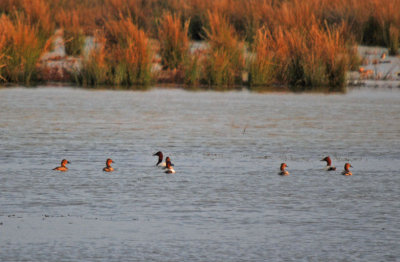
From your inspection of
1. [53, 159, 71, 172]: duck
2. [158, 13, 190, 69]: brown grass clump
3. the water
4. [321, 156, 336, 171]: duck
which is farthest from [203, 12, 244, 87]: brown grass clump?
[53, 159, 71, 172]: duck

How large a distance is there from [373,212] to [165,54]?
16001mm

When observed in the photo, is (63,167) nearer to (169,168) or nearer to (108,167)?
(108,167)

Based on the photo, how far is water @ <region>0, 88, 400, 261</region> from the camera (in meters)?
8.33

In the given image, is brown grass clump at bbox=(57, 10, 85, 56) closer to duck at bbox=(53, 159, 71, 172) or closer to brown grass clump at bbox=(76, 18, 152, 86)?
brown grass clump at bbox=(76, 18, 152, 86)

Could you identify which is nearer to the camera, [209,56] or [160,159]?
[160,159]

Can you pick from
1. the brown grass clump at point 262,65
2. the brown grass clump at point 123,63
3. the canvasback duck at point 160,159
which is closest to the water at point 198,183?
the canvasback duck at point 160,159

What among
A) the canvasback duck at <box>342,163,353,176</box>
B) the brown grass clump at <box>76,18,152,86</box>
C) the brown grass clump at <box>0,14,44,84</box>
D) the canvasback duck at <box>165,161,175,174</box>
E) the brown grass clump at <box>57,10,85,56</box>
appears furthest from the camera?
the brown grass clump at <box>57,10,85,56</box>

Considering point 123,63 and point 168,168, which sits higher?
point 123,63

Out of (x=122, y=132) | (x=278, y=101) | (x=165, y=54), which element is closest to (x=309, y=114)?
(x=278, y=101)

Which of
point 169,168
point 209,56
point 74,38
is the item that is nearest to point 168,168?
point 169,168

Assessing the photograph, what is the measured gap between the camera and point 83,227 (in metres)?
8.86

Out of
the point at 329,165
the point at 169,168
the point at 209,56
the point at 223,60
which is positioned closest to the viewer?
the point at 169,168

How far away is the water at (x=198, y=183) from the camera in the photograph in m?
8.33

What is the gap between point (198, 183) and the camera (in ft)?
36.7
